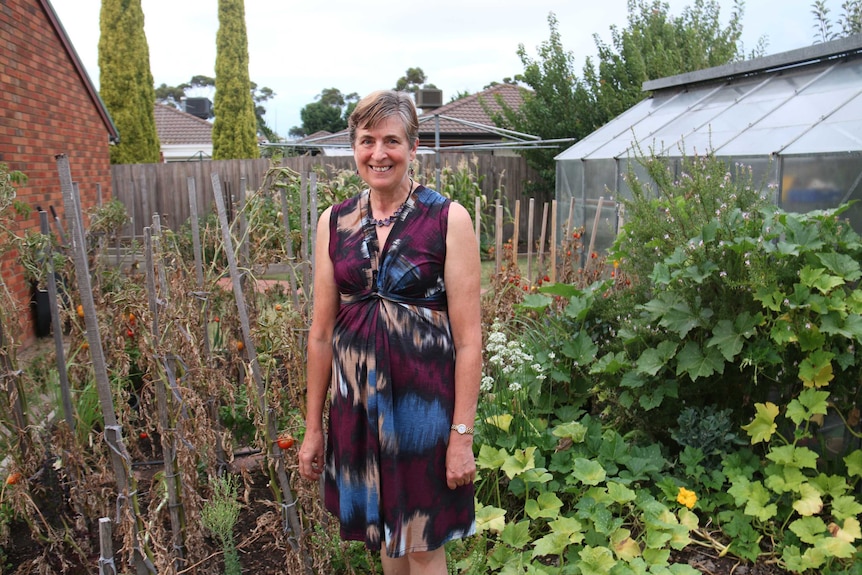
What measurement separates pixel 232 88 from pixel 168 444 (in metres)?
18.6

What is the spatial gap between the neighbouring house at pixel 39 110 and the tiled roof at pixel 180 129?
22874 mm

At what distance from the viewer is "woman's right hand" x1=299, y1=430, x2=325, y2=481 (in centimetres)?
210

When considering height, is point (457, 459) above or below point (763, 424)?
above

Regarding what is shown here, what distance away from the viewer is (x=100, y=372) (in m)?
1.96

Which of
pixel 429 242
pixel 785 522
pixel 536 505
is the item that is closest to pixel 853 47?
pixel 785 522

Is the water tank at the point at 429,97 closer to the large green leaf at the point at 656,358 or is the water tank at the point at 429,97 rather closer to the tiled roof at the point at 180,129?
the tiled roof at the point at 180,129

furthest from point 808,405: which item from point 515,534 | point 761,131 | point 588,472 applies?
point 761,131

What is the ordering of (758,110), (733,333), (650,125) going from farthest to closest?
(650,125) < (758,110) < (733,333)

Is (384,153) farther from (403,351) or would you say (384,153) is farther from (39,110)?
(39,110)

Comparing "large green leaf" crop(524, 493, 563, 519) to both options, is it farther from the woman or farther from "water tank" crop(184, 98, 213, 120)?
"water tank" crop(184, 98, 213, 120)

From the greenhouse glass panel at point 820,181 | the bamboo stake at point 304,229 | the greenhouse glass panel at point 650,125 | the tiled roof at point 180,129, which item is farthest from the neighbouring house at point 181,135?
the bamboo stake at point 304,229

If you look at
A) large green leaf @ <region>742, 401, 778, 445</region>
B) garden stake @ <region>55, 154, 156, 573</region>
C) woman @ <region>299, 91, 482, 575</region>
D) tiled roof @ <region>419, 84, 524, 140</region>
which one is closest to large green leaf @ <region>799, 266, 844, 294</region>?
large green leaf @ <region>742, 401, 778, 445</region>

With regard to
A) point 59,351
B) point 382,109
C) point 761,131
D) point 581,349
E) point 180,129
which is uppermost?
point 180,129

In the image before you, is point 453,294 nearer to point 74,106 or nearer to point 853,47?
point 853,47
